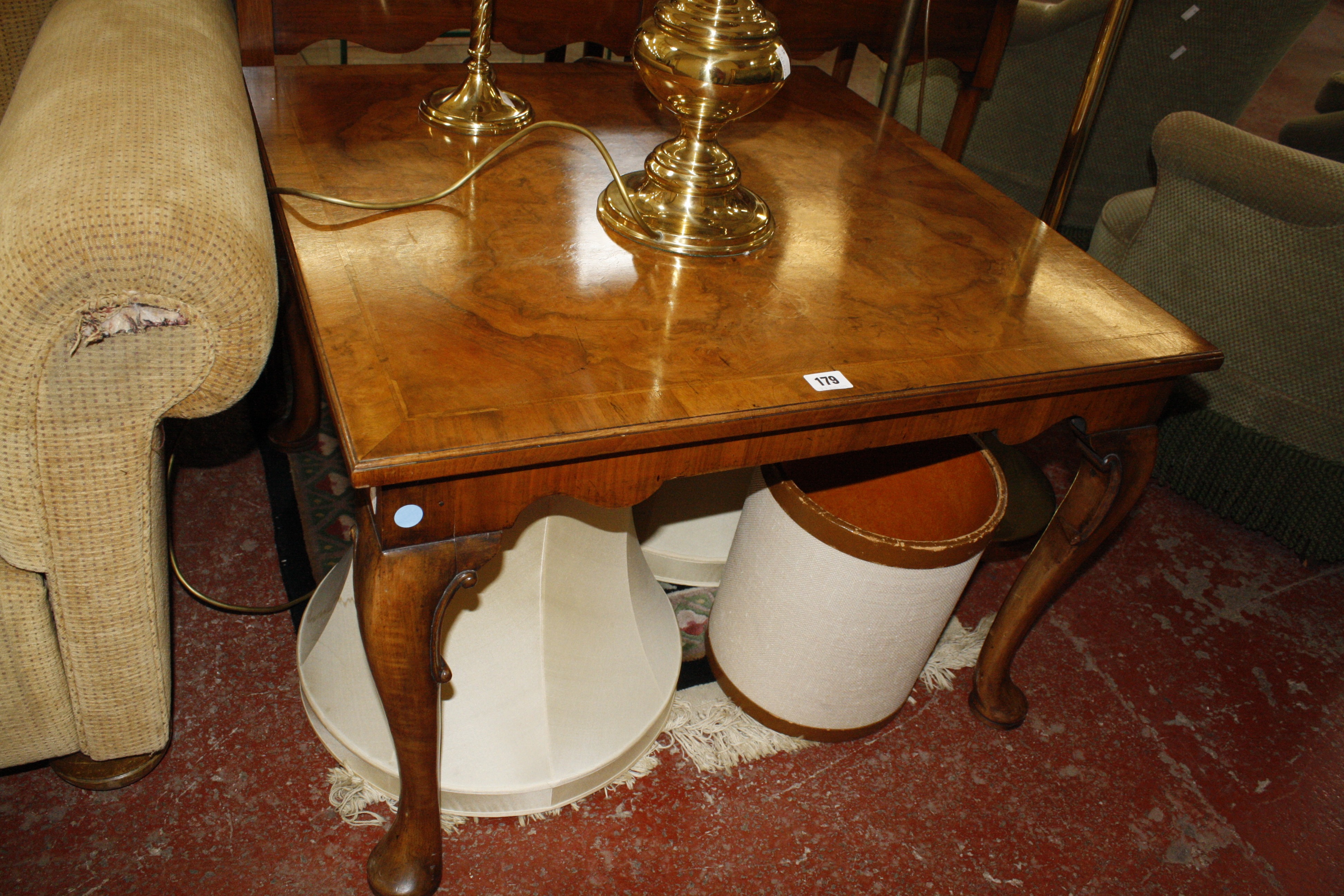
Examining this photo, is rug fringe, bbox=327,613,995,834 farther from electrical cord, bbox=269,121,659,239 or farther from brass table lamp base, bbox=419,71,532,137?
brass table lamp base, bbox=419,71,532,137

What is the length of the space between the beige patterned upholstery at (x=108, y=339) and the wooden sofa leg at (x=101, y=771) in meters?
0.04

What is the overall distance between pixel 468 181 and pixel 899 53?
32.5 inches

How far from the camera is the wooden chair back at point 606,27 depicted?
47.4 inches

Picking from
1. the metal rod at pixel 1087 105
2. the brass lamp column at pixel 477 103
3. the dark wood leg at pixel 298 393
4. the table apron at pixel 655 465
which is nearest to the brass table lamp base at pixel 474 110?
the brass lamp column at pixel 477 103

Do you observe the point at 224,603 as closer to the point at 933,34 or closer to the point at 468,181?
the point at 468,181

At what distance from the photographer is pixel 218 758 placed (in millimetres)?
1050

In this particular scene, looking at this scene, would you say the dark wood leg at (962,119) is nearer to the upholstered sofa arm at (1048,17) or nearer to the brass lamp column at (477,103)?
the upholstered sofa arm at (1048,17)

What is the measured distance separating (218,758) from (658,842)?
18.9 inches

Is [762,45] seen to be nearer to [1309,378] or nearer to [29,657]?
[29,657]

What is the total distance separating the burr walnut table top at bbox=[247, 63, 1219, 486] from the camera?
0.70m

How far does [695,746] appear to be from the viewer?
3.77 ft

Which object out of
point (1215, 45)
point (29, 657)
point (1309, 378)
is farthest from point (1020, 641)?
point (1215, 45)

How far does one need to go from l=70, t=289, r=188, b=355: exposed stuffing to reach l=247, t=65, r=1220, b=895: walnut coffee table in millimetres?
108

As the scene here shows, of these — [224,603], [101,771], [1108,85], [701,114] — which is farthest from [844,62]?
[101,771]
